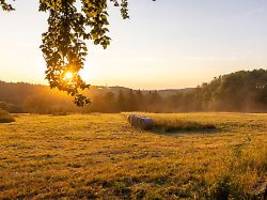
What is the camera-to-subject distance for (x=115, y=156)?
814 inches

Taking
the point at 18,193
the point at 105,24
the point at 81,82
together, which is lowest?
the point at 18,193

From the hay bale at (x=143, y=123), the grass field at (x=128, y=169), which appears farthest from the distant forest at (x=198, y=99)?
the grass field at (x=128, y=169)

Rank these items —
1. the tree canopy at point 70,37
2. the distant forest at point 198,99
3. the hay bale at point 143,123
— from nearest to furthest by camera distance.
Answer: the tree canopy at point 70,37 < the hay bale at point 143,123 < the distant forest at point 198,99

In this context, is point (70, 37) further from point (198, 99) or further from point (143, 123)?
point (198, 99)

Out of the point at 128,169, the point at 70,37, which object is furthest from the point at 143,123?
the point at 70,37

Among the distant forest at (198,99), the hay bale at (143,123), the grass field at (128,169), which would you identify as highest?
the distant forest at (198,99)

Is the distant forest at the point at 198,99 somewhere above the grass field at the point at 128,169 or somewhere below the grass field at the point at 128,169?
above

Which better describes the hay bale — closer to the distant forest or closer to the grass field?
the grass field

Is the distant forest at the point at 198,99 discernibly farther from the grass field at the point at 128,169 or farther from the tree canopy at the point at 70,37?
the tree canopy at the point at 70,37

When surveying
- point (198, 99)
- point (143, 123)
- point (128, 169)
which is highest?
point (198, 99)

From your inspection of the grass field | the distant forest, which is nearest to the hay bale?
the grass field

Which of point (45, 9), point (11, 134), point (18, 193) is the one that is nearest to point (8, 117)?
point (11, 134)

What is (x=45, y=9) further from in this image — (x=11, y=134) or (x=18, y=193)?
(x=11, y=134)

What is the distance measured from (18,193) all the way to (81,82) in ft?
15.5
